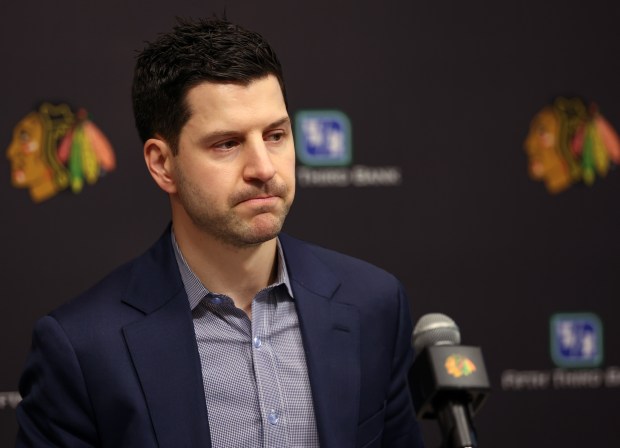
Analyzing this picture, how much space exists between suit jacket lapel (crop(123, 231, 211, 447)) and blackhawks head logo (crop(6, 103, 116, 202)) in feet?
3.01

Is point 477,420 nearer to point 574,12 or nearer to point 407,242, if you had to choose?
Answer: point 407,242

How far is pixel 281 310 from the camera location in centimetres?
197

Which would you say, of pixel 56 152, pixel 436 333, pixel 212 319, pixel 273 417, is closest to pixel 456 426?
pixel 436 333

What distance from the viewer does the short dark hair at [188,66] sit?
1829 millimetres

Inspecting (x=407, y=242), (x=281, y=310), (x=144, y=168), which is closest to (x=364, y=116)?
(x=407, y=242)

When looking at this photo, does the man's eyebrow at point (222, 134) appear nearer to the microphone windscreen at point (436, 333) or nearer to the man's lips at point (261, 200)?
the man's lips at point (261, 200)

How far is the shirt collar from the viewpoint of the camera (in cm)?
191

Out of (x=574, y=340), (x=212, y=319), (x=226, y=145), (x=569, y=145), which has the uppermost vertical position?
(x=226, y=145)

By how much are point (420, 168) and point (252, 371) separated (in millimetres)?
1240

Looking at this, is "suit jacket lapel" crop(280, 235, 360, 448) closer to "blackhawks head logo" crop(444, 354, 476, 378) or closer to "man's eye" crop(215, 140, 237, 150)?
"man's eye" crop(215, 140, 237, 150)

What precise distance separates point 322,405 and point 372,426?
0.15 m

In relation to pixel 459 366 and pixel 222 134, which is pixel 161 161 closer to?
pixel 222 134

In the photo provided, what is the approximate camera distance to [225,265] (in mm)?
1930

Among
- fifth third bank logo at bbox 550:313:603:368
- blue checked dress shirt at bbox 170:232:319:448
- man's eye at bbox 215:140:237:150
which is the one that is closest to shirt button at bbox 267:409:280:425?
blue checked dress shirt at bbox 170:232:319:448
